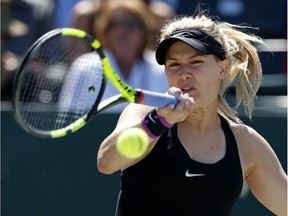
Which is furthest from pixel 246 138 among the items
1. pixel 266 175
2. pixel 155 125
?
pixel 155 125

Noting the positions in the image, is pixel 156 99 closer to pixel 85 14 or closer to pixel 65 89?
pixel 65 89

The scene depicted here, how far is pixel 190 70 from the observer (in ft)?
9.91

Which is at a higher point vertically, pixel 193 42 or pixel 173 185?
pixel 193 42

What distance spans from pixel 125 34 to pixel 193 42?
2.10 meters

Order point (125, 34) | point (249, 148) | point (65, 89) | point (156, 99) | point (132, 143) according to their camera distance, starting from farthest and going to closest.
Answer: point (125, 34) → point (65, 89) → point (249, 148) → point (156, 99) → point (132, 143)

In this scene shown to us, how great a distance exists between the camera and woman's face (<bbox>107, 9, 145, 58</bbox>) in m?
5.07

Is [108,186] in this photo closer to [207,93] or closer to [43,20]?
[43,20]

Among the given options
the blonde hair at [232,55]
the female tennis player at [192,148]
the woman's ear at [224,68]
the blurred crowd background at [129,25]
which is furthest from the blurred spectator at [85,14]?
the woman's ear at [224,68]

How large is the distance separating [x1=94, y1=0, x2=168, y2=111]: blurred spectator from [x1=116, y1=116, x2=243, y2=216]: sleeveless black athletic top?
6.19ft

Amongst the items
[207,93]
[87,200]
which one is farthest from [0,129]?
[207,93]

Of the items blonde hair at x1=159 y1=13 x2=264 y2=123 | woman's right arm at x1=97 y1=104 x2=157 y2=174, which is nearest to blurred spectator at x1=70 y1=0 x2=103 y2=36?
blonde hair at x1=159 y1=13 x2=264 y2=123

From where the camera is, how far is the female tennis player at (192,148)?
2.93m

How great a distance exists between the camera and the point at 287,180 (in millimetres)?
3418

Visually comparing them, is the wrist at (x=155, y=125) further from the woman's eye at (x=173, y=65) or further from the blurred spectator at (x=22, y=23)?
the blurred spectator at (x=22, y=23)
